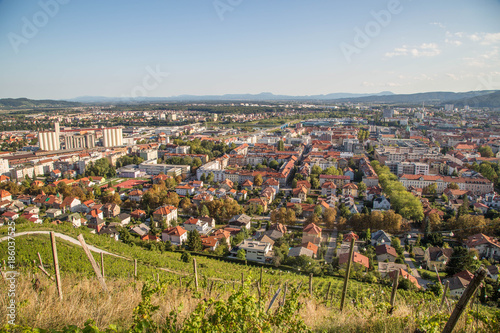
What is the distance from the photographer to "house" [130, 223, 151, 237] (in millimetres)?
7168

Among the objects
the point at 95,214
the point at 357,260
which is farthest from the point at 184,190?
the point at 357,260

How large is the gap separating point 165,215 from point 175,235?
Answer: 117 centimetres

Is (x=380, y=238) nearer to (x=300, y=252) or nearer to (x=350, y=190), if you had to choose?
(x=300, y=252)

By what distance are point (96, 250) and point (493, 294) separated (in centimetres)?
548

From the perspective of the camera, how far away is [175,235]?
6.82 meters

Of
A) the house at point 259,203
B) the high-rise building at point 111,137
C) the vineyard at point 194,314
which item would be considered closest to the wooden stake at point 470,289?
the vineyard at point 194,314

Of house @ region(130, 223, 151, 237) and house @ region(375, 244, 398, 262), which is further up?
house @ region(130, 223, 151, 237)

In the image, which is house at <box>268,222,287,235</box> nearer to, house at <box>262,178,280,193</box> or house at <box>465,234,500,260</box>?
house at <box>262,178,280,193</box>

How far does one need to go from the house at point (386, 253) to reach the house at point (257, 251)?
2112mm

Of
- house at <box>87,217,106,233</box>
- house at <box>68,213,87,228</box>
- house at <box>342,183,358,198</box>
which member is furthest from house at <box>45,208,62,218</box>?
house at <box>342,183,358,198</box>

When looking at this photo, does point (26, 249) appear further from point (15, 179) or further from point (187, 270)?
point (15, 179)

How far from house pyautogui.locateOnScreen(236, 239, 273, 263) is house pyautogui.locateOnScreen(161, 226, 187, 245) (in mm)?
1320

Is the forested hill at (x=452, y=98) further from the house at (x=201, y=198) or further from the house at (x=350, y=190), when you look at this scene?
the house at (x=201, y=198)

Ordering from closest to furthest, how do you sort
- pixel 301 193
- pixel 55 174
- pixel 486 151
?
pixel 301 193 → pixel 55 174 → pixel 486 151
